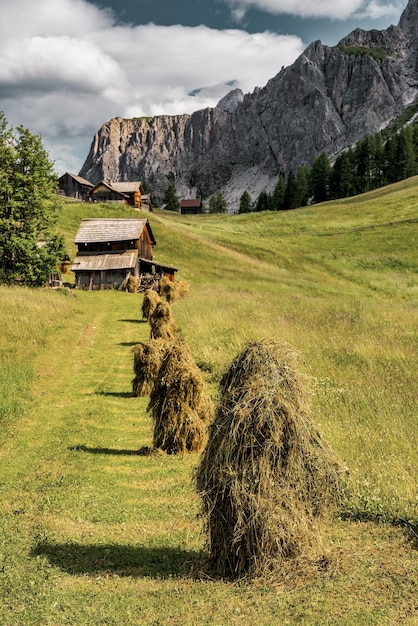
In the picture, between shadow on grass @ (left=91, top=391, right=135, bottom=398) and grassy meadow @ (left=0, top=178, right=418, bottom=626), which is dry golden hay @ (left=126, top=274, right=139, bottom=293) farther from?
shadow on grass @ (left=91, top=391, right=135, bottom=398)

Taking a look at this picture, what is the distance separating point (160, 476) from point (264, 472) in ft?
16.7

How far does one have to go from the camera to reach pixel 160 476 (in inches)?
437

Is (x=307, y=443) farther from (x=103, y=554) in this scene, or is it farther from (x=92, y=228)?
(x=92, y=228)

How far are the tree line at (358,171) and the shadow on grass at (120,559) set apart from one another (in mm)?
114799

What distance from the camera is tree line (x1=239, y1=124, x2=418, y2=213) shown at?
10919cm

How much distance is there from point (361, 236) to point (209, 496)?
2657 inches

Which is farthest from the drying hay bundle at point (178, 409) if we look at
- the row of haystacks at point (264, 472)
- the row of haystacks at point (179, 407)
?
the row of haystacks at point (264, 472)

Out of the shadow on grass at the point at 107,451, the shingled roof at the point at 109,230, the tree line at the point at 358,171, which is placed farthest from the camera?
the tree line at the point at 358,171

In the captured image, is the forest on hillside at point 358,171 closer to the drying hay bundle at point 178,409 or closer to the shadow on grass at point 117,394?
the shadow on grass at point 117,394

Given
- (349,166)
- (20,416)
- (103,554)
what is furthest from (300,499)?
(349,166)

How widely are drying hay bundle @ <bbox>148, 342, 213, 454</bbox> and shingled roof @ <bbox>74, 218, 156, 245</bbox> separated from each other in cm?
4112

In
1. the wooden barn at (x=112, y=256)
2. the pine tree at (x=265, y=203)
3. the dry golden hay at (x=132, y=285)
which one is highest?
the pine tree at (x=265, y=203)

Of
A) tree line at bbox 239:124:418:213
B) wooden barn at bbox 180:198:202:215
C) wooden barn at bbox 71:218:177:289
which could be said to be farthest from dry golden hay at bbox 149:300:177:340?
wooden barn at bbox 180:198:202:215

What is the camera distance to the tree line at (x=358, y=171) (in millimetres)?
109188
